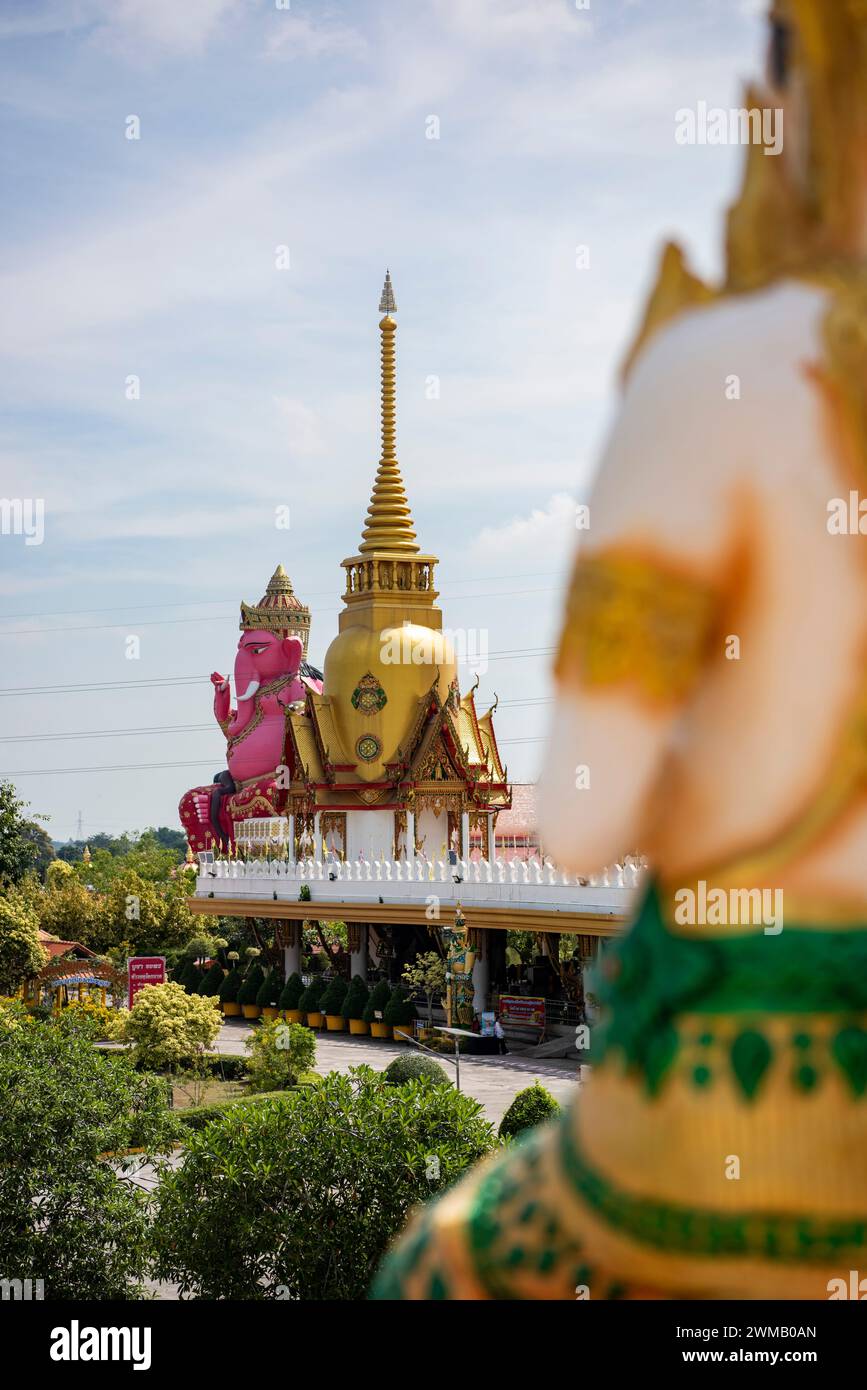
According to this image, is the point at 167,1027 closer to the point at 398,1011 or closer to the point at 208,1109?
the point at 208,1109

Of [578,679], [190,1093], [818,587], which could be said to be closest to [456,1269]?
[578,679]

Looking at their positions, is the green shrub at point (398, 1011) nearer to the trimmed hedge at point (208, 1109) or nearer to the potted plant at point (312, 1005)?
the potted plant at point (312, 1005)

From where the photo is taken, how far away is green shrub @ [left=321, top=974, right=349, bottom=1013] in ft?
105

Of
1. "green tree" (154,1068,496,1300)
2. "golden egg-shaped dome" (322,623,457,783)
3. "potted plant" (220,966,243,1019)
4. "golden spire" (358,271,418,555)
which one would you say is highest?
"golden spire" (358,271,418,555)

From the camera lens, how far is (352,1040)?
30.4 meters

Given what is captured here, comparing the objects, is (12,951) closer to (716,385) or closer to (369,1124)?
(369,1124)

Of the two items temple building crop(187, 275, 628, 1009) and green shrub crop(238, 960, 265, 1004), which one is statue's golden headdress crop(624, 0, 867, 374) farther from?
green shrub crop(238, 960, 265, 1004)

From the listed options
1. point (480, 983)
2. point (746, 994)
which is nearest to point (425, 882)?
point (480, 983)

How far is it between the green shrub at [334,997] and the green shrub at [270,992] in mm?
2172

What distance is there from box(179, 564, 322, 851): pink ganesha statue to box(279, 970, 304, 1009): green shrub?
37.9 ft

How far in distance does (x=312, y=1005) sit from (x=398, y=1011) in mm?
3031

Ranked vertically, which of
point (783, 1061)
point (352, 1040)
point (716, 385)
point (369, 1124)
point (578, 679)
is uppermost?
point (716, 385)

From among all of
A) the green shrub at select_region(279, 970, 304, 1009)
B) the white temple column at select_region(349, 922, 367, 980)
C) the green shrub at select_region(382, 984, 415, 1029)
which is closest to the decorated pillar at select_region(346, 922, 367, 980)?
the white temple column at select_region(349, 922, 367, 980)
